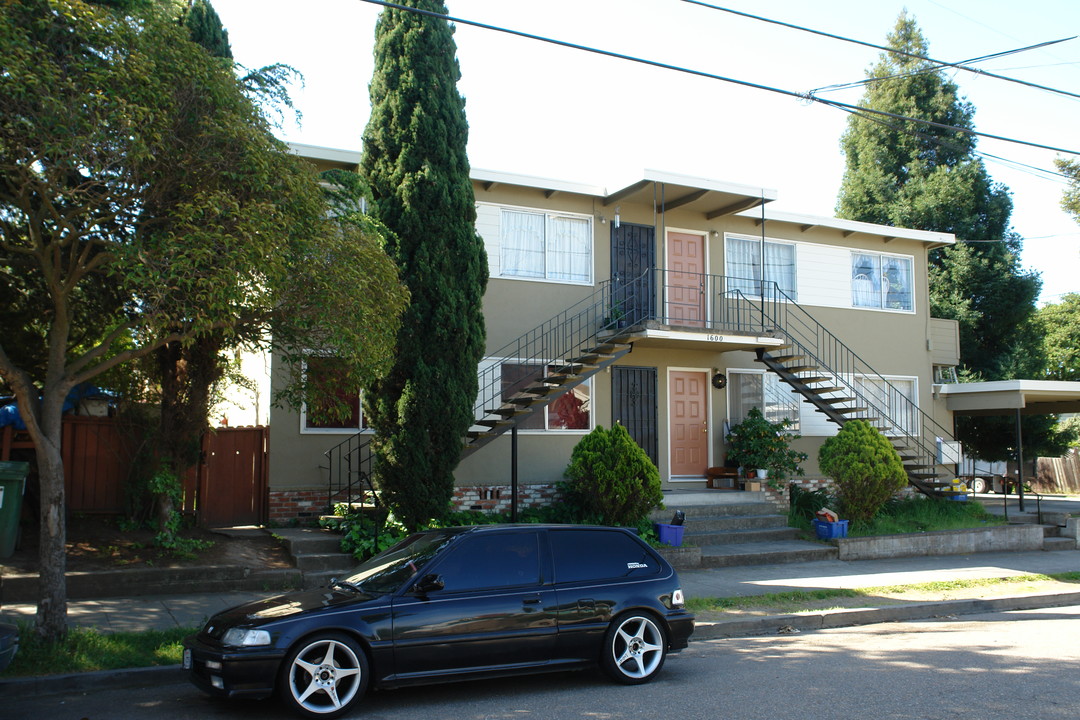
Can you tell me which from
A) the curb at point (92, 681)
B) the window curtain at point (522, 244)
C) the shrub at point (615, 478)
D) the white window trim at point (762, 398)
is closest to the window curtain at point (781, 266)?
the white window trim at point (762, 398)

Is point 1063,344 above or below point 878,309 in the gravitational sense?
above

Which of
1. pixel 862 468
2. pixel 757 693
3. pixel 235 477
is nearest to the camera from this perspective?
pixel 757 693

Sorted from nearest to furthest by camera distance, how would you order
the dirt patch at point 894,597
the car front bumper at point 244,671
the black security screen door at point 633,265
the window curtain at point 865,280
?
the car front bumper at point 244,671 < the dirt patch at point 894,597 < the black security screen door at point 633,265 < the window curtain at point 865,280

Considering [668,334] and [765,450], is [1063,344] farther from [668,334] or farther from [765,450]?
[668,334]

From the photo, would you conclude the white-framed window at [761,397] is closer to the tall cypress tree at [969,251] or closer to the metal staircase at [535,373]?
the metal staircase at [535,373]

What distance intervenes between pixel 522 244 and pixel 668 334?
3213 millimetres

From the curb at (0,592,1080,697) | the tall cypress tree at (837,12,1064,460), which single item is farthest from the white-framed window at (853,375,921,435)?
the tall cypress tree at (837,12,1064,460)

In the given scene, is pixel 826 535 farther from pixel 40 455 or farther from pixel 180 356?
pixel 40 455

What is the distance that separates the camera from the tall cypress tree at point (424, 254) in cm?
1217

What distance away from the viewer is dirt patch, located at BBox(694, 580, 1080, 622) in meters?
10.2

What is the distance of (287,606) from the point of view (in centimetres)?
670

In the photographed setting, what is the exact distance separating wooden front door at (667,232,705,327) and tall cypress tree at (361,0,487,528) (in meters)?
5.60

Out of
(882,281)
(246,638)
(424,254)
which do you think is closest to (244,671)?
(246,638)

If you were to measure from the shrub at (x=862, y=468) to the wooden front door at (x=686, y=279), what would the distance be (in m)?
3.50
